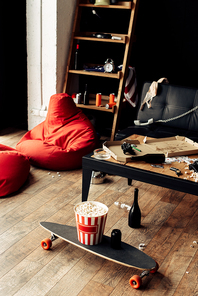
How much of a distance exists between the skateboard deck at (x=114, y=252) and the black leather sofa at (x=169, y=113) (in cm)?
140

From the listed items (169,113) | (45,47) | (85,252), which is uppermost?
(45,47)

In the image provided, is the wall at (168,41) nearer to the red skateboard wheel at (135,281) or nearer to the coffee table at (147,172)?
the coffee table at (147,172)

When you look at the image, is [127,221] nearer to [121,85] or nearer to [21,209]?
[21,209]

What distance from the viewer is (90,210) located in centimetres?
185

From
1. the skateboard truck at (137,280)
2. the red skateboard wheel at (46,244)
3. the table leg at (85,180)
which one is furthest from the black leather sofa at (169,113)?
the skateboard truck at (137,280)

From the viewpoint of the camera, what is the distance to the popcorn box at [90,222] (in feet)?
5.80

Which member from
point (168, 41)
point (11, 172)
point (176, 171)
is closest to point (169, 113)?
point (168, 41)

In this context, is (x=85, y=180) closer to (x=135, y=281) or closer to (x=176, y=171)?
(x=176, y=171)

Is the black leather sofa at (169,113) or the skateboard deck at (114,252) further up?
the black leather sofa at (169,113)

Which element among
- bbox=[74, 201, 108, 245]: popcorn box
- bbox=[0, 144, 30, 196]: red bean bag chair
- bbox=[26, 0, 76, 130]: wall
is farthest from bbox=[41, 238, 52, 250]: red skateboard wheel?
bbox=[26, 0, 76, 130]: wall

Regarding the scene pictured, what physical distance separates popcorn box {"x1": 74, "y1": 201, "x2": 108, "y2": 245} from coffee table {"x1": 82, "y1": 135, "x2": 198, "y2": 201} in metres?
0.31

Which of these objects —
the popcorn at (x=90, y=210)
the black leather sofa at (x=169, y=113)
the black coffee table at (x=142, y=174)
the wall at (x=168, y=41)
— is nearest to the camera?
the popcorn at (x=90, y=210)

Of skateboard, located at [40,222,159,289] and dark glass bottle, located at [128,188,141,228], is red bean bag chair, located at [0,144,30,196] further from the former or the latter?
dark glass bottle, located at [128,188,141,228]

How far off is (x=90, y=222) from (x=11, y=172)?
43.5 inches
